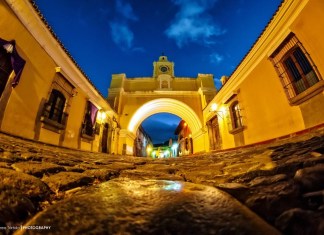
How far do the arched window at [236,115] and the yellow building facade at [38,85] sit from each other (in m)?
9.06

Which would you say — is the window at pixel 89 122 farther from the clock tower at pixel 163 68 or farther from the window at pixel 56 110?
the clock tower at pixel 163 68

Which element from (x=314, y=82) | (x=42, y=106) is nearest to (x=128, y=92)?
(x=42, y=106)

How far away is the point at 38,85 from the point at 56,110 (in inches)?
69.6

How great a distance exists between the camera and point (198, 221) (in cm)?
102

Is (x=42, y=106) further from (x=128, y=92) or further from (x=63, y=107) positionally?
(x=128, y=92)

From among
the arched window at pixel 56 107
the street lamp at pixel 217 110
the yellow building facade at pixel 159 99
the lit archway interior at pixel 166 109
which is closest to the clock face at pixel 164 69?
the yellow building facade at pixel 159 99

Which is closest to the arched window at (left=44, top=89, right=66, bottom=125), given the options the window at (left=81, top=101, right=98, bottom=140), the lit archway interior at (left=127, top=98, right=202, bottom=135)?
the window at (left=81, top=101, right=98, bottom=140)

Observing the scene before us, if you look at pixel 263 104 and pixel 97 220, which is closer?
pixel 97 220

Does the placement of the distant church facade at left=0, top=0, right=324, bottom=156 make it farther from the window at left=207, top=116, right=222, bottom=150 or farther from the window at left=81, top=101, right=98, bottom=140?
the window at left=207, top=116, right=222, bottom=150

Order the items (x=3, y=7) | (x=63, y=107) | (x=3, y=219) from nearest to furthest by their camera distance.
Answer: (x=3, y=219) < (x=3, y=7) < (x=63, y=107)

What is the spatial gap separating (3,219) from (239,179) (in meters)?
2.01

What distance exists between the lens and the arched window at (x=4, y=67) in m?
5.77

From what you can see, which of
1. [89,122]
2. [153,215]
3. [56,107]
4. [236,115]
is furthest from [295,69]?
[89,122]

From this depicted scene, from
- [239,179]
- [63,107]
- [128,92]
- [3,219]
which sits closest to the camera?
[3,219]
